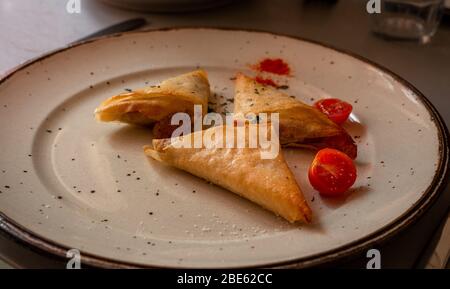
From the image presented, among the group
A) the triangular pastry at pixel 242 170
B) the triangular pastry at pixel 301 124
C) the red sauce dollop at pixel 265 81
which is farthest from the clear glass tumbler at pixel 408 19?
the triangular pastry at pixel 242 170

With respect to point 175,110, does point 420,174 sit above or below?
below

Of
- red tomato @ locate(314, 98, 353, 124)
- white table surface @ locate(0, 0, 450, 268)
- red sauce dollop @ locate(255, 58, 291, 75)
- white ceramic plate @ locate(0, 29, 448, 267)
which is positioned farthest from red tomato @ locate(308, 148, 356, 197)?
white table surface @ locate(0, 0, 450, 268)

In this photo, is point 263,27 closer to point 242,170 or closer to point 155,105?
point 155,105

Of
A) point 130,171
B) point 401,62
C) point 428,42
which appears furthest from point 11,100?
point 428,42

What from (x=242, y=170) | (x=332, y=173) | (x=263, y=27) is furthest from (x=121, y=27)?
(x=332, y=173)

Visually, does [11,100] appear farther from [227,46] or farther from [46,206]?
[227,46]

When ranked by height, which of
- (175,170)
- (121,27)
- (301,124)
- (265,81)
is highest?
(121,27)
